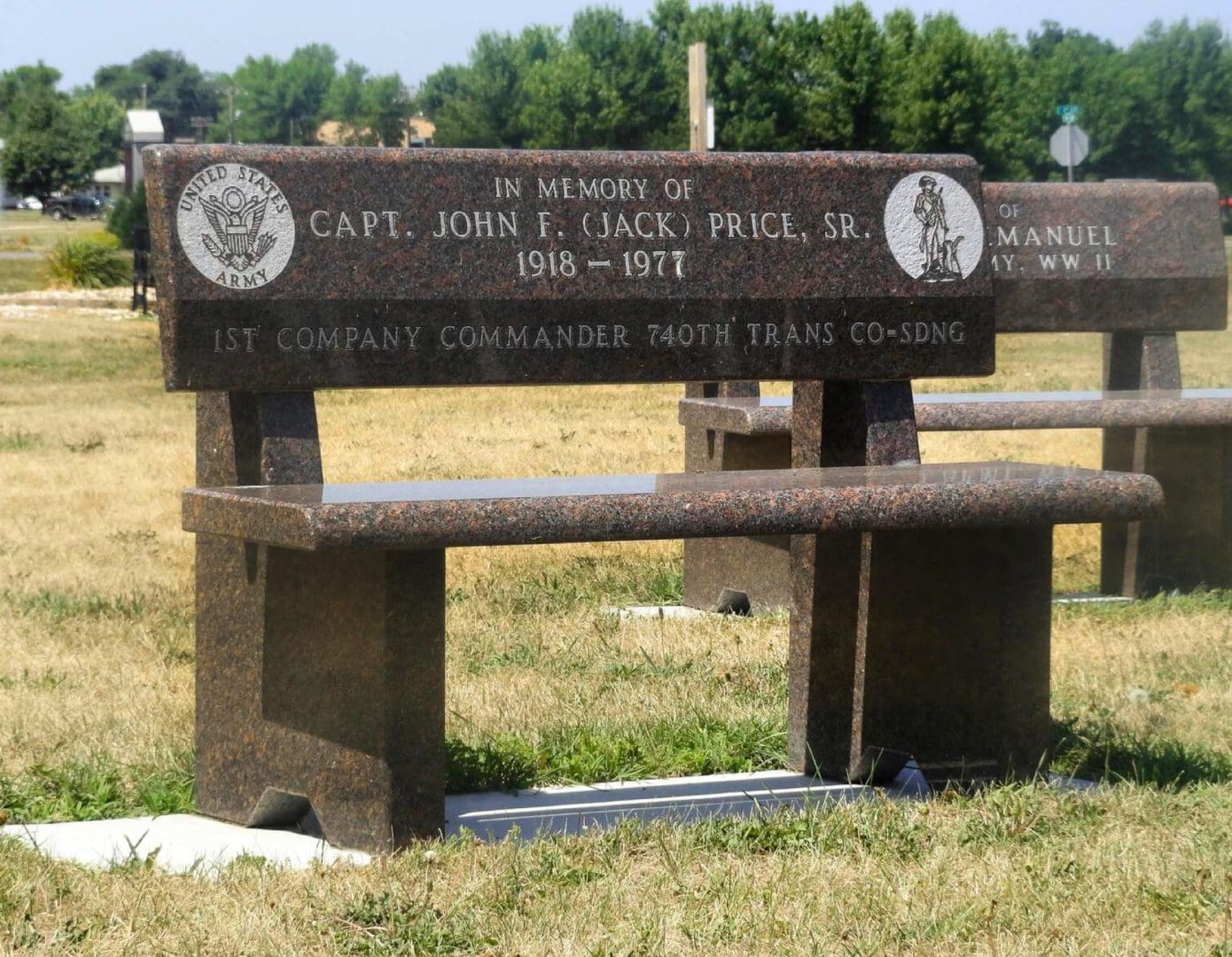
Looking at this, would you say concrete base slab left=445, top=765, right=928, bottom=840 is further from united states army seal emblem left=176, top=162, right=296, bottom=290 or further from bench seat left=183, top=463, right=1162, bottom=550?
united states army seal emblem left=176, top=162, right=296, bottom=290

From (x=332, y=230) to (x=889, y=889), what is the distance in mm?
1808

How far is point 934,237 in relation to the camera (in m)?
4.80

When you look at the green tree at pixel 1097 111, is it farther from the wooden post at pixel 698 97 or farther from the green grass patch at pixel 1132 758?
the green grass patch at pixel 1132 758

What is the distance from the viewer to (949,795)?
169 inches

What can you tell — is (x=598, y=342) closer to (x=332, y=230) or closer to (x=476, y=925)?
(x=332, y=230)

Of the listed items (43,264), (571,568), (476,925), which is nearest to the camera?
(476,925)

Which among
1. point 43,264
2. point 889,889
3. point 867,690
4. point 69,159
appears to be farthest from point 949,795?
point 69,159

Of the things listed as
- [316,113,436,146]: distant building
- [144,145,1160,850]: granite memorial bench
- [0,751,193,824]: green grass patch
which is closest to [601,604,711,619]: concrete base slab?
[144,145,1160,850]: granite memorial bench

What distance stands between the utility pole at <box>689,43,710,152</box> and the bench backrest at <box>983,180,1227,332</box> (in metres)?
7.47

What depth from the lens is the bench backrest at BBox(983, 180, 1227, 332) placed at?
786cm

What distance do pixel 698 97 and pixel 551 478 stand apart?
458 inches

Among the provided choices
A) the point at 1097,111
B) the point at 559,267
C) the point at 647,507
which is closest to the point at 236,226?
the point at 559,267

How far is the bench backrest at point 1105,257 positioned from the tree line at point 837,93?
52.0 metres

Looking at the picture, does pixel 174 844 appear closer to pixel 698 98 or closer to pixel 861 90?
pixel 698 98
